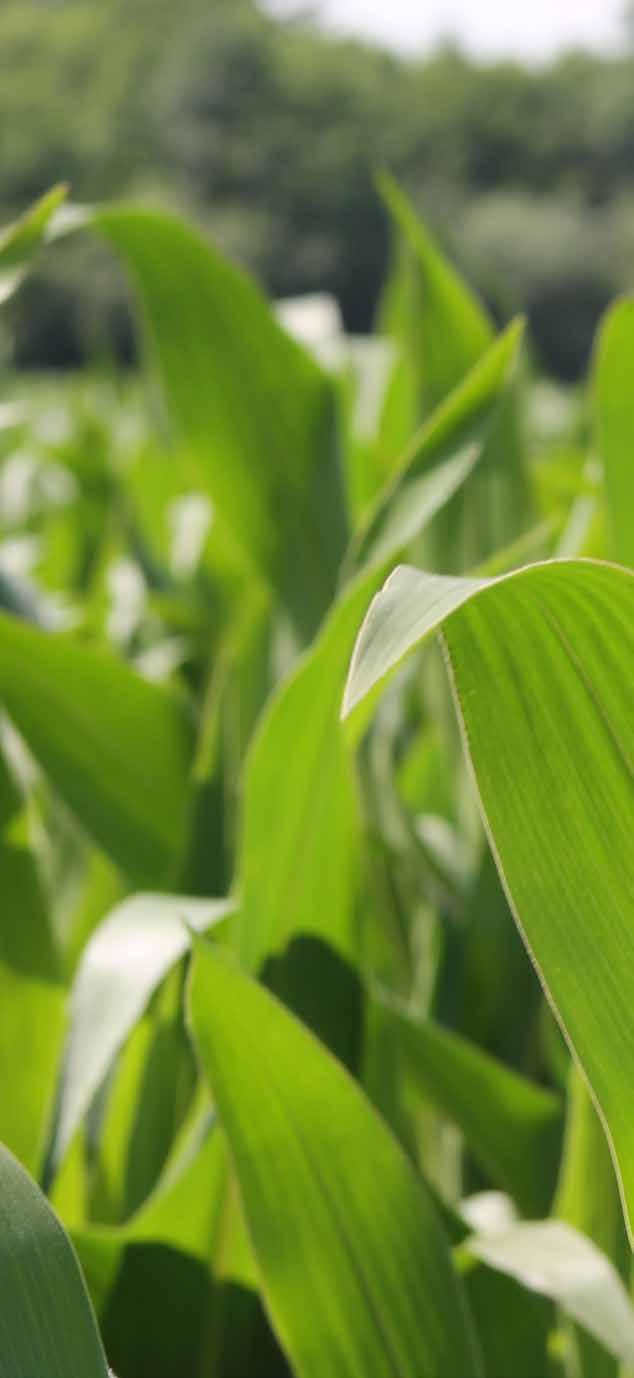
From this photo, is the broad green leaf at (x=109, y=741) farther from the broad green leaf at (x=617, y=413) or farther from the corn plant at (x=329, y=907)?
the broad green leaf at (x=617, y=413)

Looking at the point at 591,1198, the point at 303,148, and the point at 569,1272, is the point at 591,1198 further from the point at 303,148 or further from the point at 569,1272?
the point at 303,148

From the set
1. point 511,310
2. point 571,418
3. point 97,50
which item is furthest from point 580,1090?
point 97,50

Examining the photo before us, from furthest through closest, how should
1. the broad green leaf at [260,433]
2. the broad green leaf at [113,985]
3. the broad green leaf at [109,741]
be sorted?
the broad green leaf at [260,433] < the broad green leaf at [109,741] < the broad green leaf at [113,985]

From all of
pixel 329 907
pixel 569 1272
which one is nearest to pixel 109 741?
pixel 329 907

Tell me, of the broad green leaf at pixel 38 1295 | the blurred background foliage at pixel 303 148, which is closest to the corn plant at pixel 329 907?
the broad green leaf at pixel 38 1295

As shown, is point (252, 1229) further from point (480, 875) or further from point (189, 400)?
point (189, 400)

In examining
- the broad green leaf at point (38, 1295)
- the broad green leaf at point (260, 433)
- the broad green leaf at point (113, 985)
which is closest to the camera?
the broad green leaf at point (38, 1295)
